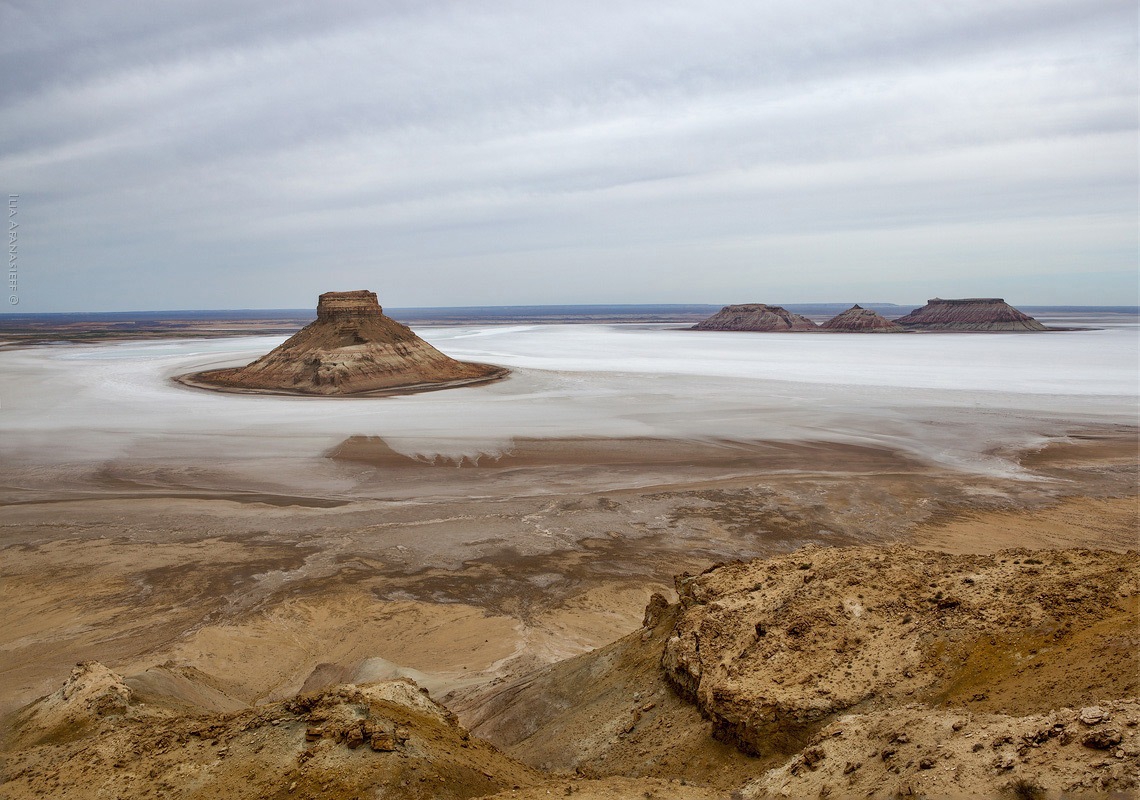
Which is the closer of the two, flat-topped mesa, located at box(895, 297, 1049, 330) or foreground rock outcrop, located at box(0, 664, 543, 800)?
foreground rock outcrop, located at box(0, 664, 543, 800)

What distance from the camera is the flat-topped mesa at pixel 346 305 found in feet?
167

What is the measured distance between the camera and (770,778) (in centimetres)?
489

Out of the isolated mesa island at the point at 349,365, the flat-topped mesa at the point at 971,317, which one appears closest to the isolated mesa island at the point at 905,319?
the flat-topped mesa at the point at 971,317

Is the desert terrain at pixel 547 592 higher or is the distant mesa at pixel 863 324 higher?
the distant mesa at pixel 863 324

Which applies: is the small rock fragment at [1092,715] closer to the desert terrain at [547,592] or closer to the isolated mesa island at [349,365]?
the desert terrain at [547,592]

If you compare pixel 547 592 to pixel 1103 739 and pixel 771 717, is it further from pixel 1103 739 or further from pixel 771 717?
pixel 1103 739

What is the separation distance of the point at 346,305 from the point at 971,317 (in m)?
104

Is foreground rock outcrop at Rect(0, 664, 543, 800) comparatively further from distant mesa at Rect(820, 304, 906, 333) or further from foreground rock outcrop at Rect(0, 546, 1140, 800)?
distant mesa at Rect(820, 304, 906, 333)

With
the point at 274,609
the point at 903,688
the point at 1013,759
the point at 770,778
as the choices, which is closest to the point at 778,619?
the point at 903,688

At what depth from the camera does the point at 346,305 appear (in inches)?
2003

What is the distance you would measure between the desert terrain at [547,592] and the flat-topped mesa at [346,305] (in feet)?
54.7

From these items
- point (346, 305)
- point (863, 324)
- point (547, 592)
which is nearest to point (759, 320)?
point (863, 324)

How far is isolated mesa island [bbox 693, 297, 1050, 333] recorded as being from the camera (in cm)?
11181

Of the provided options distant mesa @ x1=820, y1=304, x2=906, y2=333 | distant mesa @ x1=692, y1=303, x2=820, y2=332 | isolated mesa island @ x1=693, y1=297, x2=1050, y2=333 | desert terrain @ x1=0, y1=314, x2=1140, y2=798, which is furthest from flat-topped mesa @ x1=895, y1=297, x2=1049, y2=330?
desert terrain @ x1=0, y1=314, x2=1140, y2=798
